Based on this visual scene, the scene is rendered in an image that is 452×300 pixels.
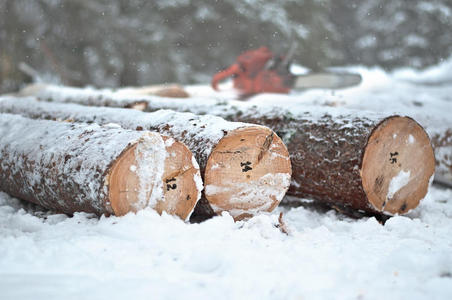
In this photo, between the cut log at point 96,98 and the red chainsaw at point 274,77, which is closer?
the cut log at point 96,98

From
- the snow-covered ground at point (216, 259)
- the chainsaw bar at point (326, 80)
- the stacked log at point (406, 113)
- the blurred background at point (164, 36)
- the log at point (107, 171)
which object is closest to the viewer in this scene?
the snow-covered ground at point (216, 259)

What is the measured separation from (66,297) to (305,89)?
5.08m

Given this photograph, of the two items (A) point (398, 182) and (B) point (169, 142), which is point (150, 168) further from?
(A) point (398, 182)

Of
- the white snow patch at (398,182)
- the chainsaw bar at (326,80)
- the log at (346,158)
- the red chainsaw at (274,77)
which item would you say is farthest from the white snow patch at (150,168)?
the chainsaw bar at (326,80)

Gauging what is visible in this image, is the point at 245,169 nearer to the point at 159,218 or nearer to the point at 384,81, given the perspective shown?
the point at 159,218

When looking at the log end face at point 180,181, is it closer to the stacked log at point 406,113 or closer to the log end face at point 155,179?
the log end face at point 155,179

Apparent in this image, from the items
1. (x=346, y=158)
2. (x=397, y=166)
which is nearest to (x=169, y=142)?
(x=346, y=158)

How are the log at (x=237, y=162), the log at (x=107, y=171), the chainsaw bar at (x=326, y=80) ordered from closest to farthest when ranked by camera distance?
→ the log at (x=107, y=171)
the log at (x=237, y=162)
the chainsaw bar at (x=326, y=80)

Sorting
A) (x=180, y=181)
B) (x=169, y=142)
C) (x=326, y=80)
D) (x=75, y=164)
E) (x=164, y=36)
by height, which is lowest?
(x=164, y=36)

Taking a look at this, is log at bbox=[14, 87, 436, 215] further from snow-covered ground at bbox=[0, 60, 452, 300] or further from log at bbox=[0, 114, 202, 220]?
log at bbox=[0, 114, 202, 220]

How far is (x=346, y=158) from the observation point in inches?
112

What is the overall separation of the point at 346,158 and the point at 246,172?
71 cm

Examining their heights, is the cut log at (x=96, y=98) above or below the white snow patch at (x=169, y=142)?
below

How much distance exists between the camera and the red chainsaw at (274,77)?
586 centimetres
